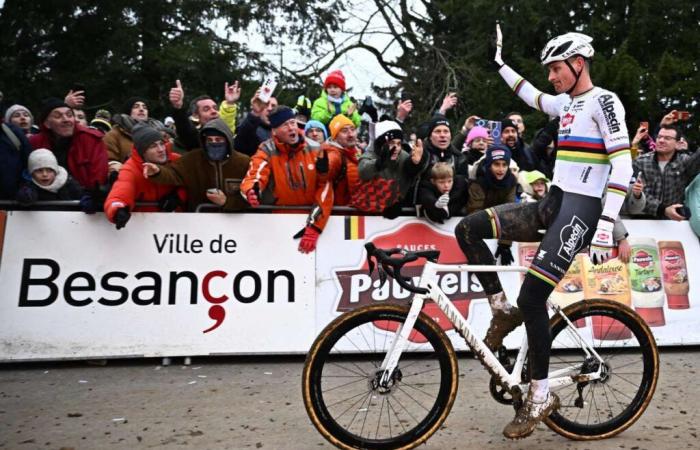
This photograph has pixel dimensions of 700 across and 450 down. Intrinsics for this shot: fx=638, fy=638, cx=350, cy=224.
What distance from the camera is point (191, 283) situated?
18.3ft

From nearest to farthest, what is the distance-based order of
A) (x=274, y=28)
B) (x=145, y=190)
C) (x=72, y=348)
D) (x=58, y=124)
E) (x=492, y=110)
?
(x=72, y=348) < (x=145, y=190) < (x=58, y=124) < (x=492, y=110) < (x=274, y=28)

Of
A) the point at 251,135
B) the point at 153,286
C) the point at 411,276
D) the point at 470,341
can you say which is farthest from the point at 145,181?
the point at 470,341

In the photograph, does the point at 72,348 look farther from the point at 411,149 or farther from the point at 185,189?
the point at 411,149

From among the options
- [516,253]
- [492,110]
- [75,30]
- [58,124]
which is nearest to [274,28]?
[75,30]

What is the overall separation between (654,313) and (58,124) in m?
6.07

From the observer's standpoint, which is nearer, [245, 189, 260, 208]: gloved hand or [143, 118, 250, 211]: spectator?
[245, 189, 260, 208]: gloved hand

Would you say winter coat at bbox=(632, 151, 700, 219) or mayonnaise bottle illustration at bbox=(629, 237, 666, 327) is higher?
winter coat at bbox=(632, 151, 700, 219)

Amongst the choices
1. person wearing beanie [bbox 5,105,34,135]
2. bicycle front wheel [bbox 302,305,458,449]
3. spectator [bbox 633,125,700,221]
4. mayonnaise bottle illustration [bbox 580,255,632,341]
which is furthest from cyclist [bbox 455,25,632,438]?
person wearing beanie [bbox 5,105,34,135]

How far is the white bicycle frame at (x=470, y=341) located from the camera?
3.49 m

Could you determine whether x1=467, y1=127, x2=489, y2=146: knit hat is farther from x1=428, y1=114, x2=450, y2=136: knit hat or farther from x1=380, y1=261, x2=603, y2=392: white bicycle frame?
x1=380, y1=261, x2=603, y2=392: white bicycle frame

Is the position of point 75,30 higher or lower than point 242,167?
higher

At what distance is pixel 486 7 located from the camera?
16.0 metres

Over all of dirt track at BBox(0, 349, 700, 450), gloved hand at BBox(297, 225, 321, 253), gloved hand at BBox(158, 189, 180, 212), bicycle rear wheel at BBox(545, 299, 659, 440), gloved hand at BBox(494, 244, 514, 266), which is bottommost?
dirt track at BBox(0, 349, 700, 450)

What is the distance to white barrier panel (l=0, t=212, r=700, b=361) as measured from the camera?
17.7ft
